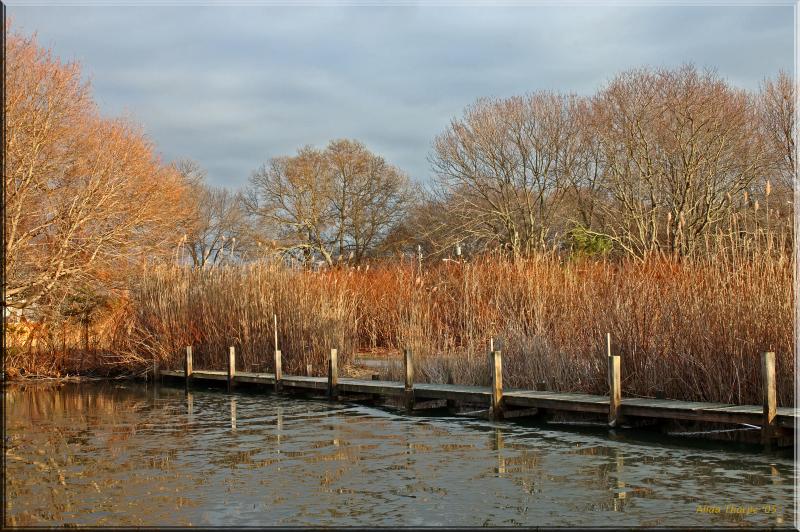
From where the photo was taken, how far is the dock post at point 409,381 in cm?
1328

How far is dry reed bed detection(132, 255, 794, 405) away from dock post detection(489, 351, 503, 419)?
868mm

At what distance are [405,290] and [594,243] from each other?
7986 mm

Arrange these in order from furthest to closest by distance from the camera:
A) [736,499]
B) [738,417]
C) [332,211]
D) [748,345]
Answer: [332,211] < [748,345] < [738,417] < [736,499]

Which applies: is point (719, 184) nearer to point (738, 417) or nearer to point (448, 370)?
point (448, 370)

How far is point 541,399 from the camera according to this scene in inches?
465

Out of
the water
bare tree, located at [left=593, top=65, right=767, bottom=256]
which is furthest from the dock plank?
bare tree, located at [left=593, top=65, right=767, bottom=256]

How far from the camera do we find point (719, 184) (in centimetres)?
2628

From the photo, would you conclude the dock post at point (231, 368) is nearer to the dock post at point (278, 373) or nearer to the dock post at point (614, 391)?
the dock post at point (278, 373)

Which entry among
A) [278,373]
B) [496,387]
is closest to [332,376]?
[278,373]

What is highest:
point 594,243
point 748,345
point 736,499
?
point 594,243

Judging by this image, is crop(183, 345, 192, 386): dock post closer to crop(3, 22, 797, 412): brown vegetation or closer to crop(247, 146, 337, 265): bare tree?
crop(3, 22, 797, 412): brown vegetation

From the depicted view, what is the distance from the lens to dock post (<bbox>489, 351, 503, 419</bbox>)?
40.0 feet

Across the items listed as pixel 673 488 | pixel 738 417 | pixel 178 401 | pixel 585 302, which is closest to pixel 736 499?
pixel 673 488

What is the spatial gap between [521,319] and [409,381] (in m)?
2.29
